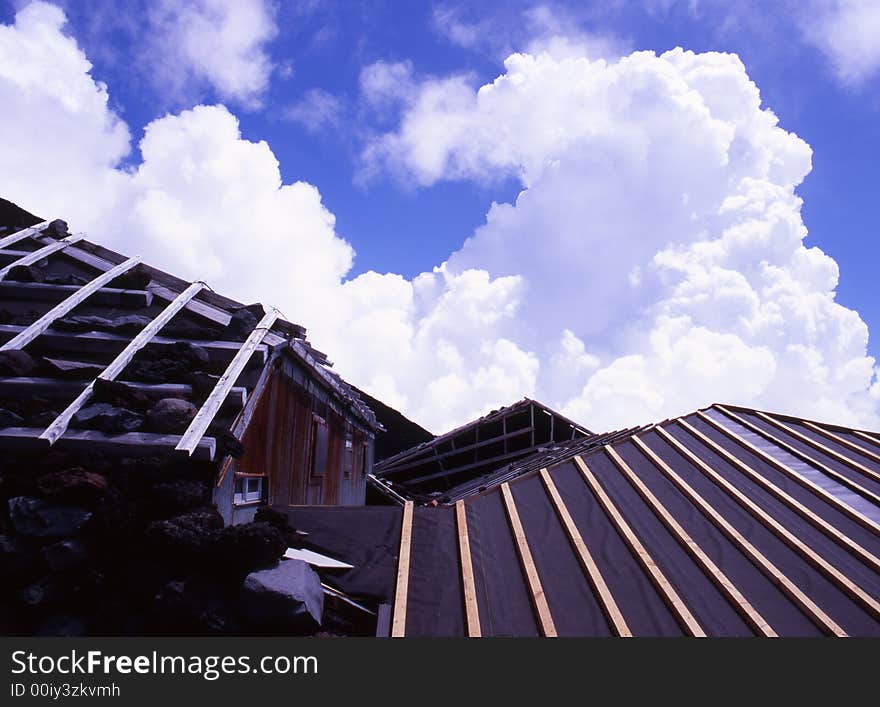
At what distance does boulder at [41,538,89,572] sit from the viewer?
451cm

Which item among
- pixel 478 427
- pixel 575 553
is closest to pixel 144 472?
pixel 575 553

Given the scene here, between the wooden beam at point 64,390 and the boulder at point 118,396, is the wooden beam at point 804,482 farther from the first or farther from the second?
the boulder at point 118,396

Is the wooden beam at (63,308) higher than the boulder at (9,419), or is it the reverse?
the wooden beam at (63,308)

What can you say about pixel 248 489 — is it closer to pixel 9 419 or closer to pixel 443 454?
pixel 9 419

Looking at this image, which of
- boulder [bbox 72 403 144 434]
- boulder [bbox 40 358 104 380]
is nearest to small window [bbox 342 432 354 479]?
boulder [bbox 40 358 104 380]

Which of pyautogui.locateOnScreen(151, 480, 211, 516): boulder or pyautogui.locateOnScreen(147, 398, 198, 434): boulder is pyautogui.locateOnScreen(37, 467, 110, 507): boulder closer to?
pyautogui.locateOnScreen(151, 480, 211, 516): boulder

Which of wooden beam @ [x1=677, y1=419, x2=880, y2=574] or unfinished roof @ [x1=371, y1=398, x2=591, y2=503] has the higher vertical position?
unfinished roof @ [x1=371, y1=398, x2=591, y2=503]

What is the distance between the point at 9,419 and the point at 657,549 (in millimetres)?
7051

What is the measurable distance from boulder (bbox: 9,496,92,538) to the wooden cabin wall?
1.96m

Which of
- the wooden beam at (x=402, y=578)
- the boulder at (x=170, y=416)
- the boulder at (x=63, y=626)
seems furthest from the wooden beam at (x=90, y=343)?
the boulder at (x=63, y=626)

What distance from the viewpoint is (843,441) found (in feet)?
35.4

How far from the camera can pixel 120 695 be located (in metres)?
3.80

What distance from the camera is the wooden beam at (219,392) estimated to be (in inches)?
209

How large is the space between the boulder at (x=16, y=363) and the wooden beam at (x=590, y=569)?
6.56 meters
